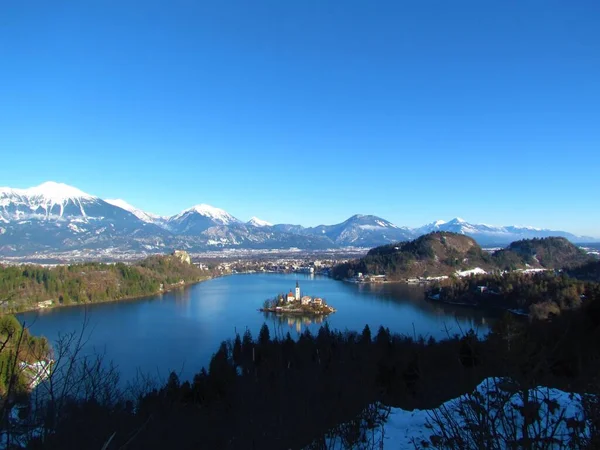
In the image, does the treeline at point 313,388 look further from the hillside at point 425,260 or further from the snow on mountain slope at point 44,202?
the snow on mountain slope at point 44,202

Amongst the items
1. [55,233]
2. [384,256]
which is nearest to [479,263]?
[384,256]

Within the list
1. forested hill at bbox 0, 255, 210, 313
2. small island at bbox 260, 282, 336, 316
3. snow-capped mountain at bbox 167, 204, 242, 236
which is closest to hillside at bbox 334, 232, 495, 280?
forested hill at bbox 0, 255, 210, 313

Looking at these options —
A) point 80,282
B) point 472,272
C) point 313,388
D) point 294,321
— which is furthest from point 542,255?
point 313,388

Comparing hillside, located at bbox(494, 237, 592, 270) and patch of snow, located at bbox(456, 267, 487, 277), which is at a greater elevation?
hillside, located at bbox(494, 237, 592, 270)

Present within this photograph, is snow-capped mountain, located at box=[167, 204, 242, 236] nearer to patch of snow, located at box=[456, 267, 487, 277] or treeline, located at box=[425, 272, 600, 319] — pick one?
patch of snow, located at box=[456, 267, 487, 277]

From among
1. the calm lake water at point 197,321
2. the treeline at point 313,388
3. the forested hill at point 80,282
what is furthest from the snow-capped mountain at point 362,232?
the treeline at point 313,388
